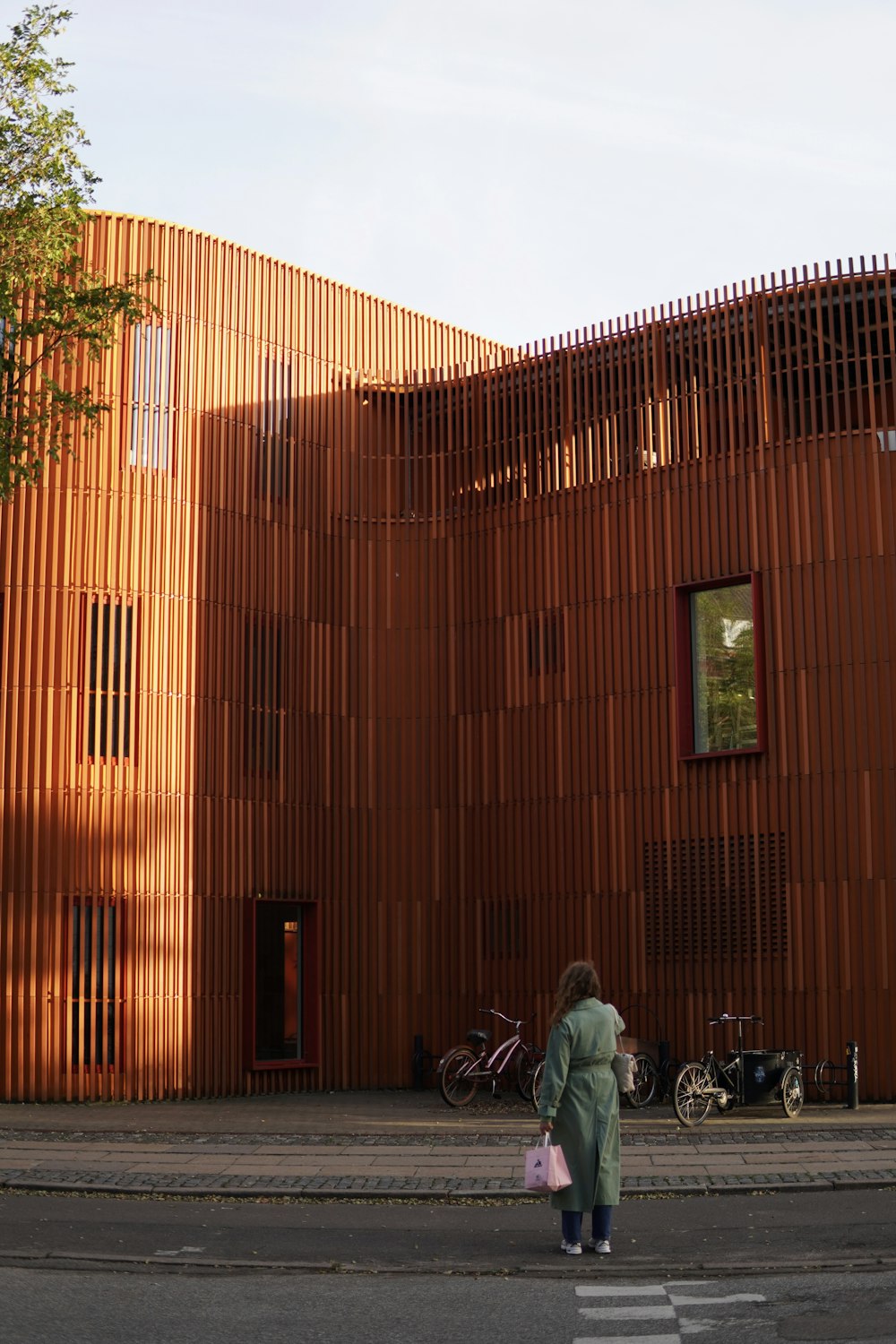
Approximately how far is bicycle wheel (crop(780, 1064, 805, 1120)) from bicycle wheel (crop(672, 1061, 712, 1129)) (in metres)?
0.88

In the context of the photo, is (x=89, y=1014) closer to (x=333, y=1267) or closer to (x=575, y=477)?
(x=575, y=477)

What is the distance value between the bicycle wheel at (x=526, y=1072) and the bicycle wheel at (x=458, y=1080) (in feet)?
1.88

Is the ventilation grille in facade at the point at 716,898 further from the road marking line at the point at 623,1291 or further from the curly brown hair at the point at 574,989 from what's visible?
the road marking line at the point at 623,1291

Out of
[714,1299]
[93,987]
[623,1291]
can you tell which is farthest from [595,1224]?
[93,987]

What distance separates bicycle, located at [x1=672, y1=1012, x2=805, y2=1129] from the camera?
17.4m

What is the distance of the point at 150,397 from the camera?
75.4ft

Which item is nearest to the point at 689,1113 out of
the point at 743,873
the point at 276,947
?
the point at 743,873

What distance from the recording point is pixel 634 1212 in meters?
11.9

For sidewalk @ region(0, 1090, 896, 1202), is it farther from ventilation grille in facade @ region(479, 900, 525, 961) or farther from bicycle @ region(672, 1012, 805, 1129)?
ventilation grille in facade @ region(479, 900, 525, 961)

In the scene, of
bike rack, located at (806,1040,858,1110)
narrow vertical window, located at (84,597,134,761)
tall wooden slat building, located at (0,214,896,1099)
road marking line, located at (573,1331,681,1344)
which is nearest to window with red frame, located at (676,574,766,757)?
tall wooden slat building, located at (0,214,896,1099)

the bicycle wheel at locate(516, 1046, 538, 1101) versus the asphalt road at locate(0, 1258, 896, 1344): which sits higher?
the asphalt road at locate(0, 1258, 896, 1344)

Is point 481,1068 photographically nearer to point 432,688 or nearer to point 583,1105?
point 432,688

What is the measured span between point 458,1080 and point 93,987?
465 centimetres

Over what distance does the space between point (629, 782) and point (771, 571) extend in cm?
329
